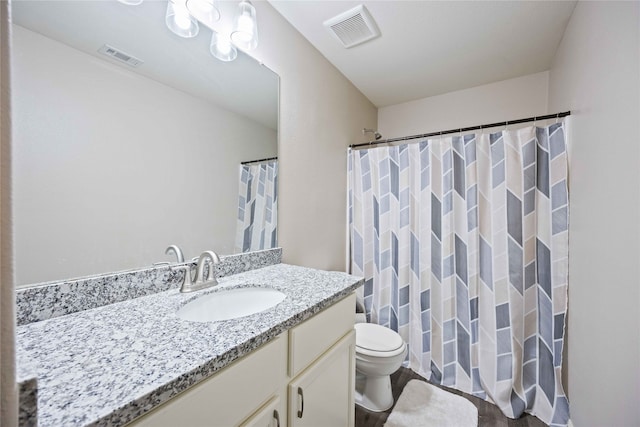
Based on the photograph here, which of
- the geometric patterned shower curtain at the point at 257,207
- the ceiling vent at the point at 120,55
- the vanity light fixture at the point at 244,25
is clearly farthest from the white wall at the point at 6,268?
the vanity light fixture at the point at 244,25

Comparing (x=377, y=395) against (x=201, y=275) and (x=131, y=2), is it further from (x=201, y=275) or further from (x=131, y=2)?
(x=131, y=2)

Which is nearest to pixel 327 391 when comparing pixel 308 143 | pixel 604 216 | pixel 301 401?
pixel 301 401

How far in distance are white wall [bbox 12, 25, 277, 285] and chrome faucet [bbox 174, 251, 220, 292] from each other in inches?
4.3

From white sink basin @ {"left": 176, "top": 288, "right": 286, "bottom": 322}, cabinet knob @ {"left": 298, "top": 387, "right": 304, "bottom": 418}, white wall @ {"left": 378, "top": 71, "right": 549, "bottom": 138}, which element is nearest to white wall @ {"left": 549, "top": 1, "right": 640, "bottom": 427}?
white wall @ {"left": 378, "top": 71, "right": 549, "bottom": 138}

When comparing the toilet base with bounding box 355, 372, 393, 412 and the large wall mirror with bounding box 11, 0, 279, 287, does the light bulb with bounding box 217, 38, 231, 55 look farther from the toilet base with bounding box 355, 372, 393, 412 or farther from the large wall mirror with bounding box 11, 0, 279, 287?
the toilet base with bounding box 355, 372, 393, 412

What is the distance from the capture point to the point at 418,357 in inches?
75.4

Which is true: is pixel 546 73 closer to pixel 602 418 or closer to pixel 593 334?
pixel 593 334

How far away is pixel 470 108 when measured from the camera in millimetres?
2367

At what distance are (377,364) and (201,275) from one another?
44.6 inches

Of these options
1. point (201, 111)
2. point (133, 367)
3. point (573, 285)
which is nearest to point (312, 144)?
point (201, 111)

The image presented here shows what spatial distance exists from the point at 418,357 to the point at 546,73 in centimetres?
251

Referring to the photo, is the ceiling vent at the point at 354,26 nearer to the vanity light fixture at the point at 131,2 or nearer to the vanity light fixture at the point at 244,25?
the vanity light fixture at the point at 244,25

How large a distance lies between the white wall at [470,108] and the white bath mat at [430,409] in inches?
88.0

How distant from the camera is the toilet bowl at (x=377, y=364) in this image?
4.86 feet
